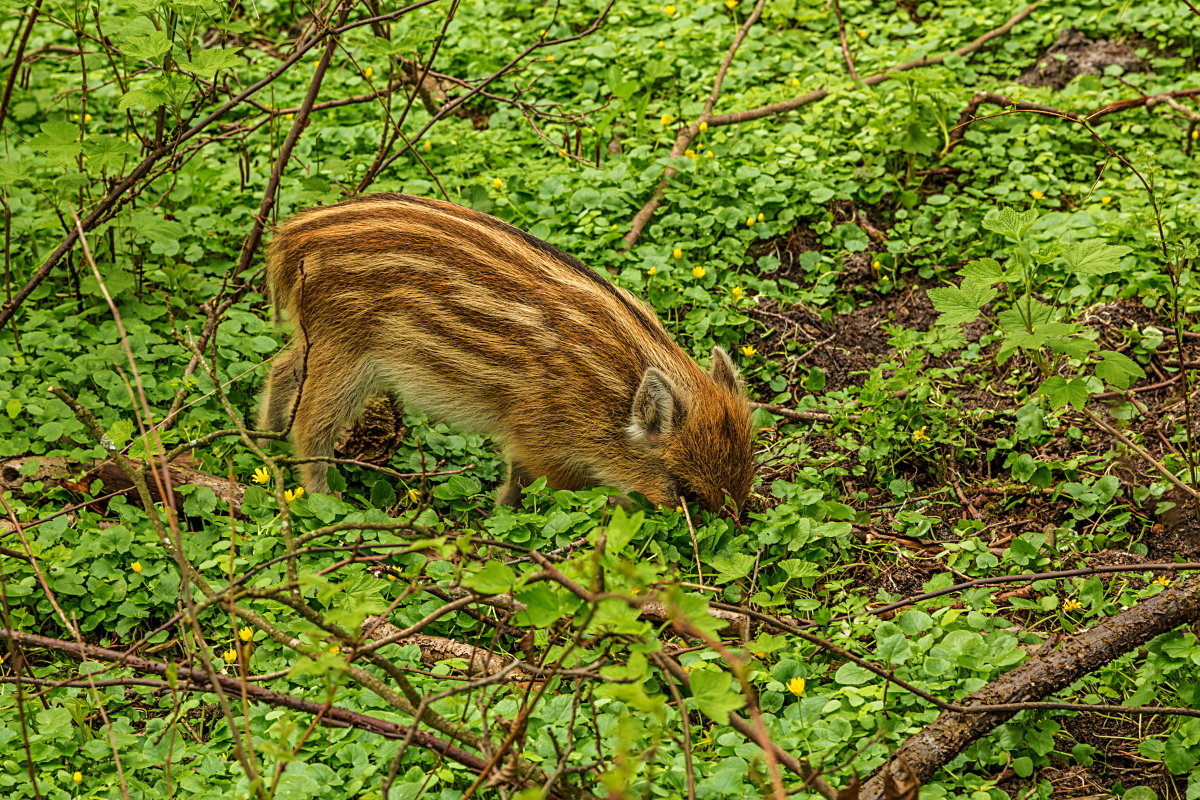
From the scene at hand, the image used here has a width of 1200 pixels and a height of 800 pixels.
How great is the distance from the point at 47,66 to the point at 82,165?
3.08m

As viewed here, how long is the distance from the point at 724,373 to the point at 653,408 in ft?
1.33

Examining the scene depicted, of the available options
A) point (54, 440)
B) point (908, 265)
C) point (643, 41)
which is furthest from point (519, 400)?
point (643, 41)

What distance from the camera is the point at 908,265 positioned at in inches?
235

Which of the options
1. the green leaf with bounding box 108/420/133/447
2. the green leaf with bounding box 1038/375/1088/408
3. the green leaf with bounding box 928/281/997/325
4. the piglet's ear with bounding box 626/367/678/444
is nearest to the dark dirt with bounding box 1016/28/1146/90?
the piglet's ear with bounding box 626/367/678/444

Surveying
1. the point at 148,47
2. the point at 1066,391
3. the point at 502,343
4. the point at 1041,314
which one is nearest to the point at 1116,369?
the point at 1066,391

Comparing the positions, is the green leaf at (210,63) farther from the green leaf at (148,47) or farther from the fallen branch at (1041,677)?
the fallen branch at (1041,677)

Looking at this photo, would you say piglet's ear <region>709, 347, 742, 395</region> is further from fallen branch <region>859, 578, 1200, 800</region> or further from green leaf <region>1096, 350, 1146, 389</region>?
fallen branch <region>859, 578, 1200, 800</region>

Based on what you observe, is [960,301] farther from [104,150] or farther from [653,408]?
[104,150]

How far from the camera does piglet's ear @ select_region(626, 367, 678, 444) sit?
4.66 metres

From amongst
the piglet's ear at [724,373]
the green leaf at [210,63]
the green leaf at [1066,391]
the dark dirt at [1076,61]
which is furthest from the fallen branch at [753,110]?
the green leaf at [1066,391]

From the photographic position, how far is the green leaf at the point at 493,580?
2.48 m

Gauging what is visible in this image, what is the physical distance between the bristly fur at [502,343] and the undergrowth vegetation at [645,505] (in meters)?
0.27

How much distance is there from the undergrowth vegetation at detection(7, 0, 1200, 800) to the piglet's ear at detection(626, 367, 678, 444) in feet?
1.09

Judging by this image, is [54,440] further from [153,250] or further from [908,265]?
[908,265]
